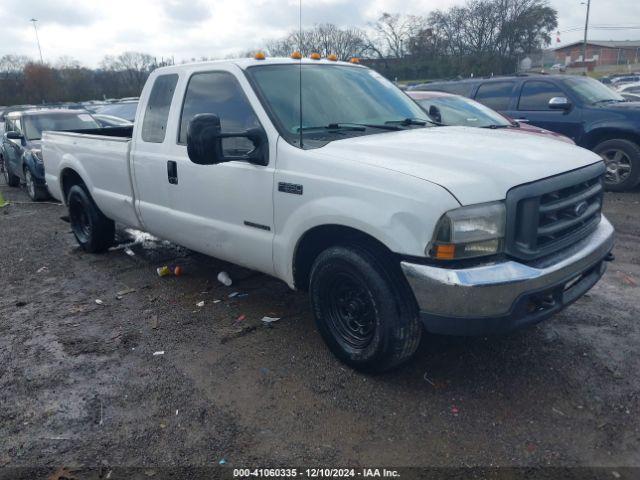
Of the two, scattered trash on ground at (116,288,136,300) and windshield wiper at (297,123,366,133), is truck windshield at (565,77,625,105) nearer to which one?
windshield wiper at (297,123,366,133)

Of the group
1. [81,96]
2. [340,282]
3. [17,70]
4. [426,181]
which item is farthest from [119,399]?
[17,70]

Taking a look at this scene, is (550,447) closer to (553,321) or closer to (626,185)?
(553,321)

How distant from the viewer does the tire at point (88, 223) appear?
20.3ft

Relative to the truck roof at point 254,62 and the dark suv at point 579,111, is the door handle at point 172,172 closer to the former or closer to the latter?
the truck roof at point 254,62

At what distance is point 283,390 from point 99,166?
3482 millimetres

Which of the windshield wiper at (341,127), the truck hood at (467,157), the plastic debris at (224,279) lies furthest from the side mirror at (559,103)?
the plastic debris at (224,279)

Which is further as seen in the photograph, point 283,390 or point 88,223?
point 88,223

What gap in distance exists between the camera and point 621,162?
852cm

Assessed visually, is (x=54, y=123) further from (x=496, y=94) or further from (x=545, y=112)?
(x=545, y=112)

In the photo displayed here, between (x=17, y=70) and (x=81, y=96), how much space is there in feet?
32.3

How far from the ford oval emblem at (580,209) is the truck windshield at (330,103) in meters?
1.38

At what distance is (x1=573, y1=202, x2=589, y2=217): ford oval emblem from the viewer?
3.24 metres

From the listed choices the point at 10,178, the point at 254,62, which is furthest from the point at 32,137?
the point at 254,62

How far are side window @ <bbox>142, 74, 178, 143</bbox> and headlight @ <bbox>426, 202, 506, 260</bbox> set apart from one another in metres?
2.81
